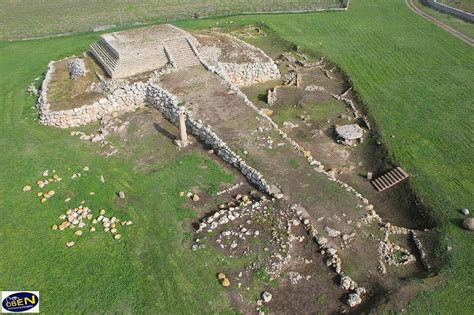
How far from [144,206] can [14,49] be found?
32925 mm

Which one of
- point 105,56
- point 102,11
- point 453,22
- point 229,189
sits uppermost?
point 105,56

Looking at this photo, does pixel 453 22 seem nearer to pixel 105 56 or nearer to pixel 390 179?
pixel 390 179

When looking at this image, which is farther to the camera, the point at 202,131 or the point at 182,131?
the point at 202,131

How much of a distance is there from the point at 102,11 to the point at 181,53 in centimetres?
3040

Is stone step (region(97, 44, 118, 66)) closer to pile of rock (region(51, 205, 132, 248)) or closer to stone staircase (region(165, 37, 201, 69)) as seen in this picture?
stone staircase (region(165, 37, 201, 69))

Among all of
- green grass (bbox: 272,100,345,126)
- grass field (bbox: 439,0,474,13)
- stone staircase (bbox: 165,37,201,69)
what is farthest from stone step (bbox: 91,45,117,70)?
grass field (bbox: 439,0,474,13)

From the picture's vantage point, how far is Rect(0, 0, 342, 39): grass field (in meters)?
54.0

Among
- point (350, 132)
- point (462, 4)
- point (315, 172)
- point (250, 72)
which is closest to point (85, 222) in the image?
point (315, 172)

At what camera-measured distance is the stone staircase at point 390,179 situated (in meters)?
25.2

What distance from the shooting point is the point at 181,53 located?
121 feet

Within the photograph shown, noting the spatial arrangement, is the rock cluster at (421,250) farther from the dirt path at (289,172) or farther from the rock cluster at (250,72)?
the rock cluster at (250,72)

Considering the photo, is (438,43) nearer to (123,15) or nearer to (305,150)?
(305,150)

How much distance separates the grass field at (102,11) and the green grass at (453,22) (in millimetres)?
12142

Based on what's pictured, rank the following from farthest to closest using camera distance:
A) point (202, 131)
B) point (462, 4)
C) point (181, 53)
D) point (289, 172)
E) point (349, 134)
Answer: point (462, 4) < point (181, 53) < point (349, 134) < point (202, 131) < point (289, 172)
